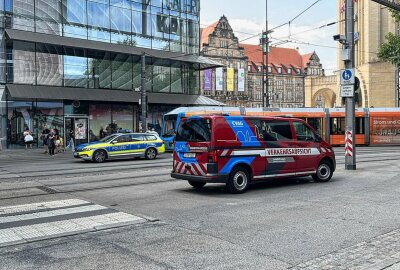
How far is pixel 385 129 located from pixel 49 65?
26491 mm

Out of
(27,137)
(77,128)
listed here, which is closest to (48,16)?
(77,128)

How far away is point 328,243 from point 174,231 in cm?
230

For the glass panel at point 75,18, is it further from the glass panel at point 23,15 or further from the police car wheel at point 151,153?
the police car wheel at point 151,153

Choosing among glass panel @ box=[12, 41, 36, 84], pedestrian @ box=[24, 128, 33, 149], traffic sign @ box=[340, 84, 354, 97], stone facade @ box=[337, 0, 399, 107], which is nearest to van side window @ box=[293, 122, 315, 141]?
traffic sign @ box=[340, 84, 354, 97]

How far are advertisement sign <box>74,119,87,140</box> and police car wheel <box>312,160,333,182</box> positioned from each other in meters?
25.1

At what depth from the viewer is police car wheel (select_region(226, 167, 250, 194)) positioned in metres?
10.4

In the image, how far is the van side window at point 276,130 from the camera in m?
11.3

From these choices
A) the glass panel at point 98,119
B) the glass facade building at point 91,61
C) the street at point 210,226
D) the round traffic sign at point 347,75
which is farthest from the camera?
the glass panel at point 98,119

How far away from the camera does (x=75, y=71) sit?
34.0 metres

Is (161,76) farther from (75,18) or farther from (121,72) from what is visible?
(75,18)

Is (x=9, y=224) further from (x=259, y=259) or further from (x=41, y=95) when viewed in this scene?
(x=41, y=95)

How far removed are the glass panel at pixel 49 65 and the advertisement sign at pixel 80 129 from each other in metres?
3.28

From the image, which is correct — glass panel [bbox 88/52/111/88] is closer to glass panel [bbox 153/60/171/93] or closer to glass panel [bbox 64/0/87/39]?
glass panel [bbox 64/0/87/39]

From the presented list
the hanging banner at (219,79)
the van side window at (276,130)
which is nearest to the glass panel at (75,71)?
the van side window at (276,130)
